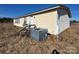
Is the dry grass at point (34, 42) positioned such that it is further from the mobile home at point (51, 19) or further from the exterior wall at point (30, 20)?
the exterior wall at point (30, 20)

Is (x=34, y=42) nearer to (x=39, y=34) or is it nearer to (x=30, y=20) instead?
(x=39, y=34)

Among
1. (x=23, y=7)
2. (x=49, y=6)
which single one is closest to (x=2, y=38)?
(x=23, y=7)

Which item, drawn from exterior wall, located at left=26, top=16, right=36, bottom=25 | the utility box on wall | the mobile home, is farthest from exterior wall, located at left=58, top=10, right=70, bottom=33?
exterior wall, located at left=26, top=16, right=36, bottom=25

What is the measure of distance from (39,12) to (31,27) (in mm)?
245

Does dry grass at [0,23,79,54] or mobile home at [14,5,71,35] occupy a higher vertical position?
mobile home at [14,5,71,35]

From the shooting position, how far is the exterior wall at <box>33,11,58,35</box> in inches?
149

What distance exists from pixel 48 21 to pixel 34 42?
0.36 meters

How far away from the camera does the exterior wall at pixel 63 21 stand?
378 cm

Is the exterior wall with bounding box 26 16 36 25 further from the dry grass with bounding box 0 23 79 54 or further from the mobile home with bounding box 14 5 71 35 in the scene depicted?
the dry grass with bounding box 0 23 79 54

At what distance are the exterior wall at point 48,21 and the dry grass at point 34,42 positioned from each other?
0.12 metres

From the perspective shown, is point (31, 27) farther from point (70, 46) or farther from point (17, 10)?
point (70, 46)

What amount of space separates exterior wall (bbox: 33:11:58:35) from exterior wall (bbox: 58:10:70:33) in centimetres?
7
